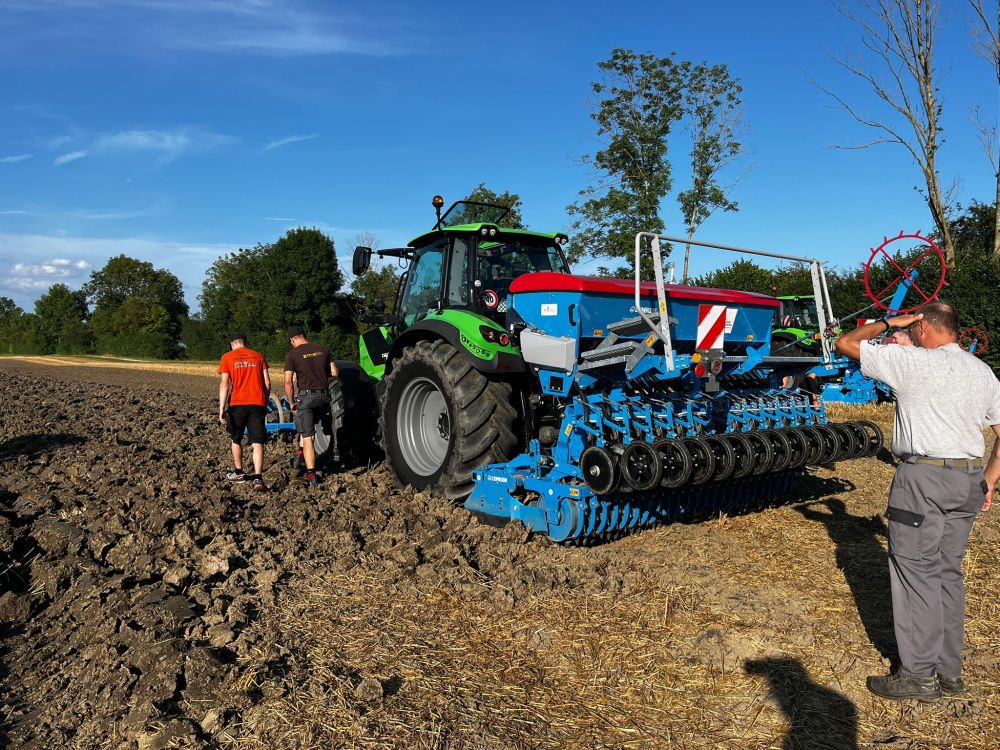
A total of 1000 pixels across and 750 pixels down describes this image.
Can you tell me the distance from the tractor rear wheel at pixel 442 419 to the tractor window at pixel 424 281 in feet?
2.61

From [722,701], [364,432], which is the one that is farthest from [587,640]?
[364,432]

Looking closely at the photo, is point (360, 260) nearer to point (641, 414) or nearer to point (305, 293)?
point (641, 414)

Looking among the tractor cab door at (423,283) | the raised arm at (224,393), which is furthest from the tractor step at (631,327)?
the raised arm at (224,393)

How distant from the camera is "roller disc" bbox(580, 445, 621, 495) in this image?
4.43 metres

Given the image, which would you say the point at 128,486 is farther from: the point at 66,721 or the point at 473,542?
the point at 66,721

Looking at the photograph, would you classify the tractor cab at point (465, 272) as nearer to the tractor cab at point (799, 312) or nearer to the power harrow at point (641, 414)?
the power harrow at point (641, 414)

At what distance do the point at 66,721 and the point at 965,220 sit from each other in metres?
32.4

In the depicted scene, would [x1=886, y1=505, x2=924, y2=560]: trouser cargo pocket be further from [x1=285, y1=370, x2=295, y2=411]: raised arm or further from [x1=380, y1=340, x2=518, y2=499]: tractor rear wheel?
[x1=285, y1=370, x2=295, y2=411]: raised arm

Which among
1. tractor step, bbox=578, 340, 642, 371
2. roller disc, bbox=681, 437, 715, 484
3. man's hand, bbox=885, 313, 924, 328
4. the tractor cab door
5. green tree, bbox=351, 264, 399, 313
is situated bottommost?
roller disc, bbox=681, 437, 715, 484

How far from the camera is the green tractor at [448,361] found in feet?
17.4

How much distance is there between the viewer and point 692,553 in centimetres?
488

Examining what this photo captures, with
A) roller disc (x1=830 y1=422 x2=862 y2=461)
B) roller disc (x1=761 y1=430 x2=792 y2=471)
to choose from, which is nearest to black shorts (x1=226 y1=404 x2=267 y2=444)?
roller disc (x1=761 y1=430 x2=792 y2=471)

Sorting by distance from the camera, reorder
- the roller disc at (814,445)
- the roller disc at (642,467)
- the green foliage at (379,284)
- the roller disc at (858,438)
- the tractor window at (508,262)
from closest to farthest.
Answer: the roller disc at (642,467), the roller disc at (814,445), the roller disc at (858,438), the tractor window at (508,262), the green foliage at (379,284)

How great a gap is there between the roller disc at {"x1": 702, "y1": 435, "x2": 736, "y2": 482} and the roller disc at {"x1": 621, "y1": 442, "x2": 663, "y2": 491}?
456 mm
